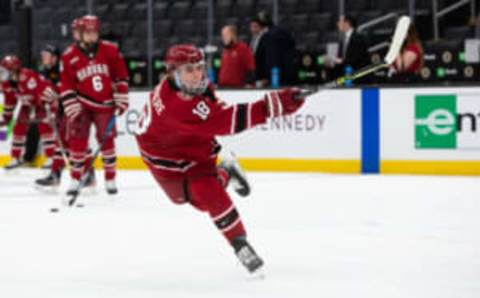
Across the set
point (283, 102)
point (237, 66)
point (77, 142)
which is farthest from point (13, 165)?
point (283, 102)

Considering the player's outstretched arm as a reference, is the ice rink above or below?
below

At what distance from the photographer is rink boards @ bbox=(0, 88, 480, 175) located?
812cm

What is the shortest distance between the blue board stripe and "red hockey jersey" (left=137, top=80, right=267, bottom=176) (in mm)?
4547

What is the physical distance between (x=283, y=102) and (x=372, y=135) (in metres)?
5.06

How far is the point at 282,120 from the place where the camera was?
8.77 m

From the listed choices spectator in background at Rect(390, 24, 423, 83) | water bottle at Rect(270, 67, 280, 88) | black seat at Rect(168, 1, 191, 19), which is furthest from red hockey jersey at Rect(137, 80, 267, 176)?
black seat at Rect(168, 1, 191, 19)

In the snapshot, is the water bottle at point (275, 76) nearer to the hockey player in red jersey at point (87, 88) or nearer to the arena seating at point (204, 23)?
the arena seating at point (204, 23)

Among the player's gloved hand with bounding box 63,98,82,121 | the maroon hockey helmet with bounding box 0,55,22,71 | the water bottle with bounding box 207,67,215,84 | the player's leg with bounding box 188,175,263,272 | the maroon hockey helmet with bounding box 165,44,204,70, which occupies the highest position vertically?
the maroon hockey helmet with bounding box 165,44,204,70

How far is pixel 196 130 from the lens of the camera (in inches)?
143

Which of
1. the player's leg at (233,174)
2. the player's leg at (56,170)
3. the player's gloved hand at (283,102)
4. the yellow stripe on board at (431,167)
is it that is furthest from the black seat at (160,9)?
the player's gloved hand at (283,102)

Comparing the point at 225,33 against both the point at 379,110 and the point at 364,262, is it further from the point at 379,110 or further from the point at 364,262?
the point at 364,262

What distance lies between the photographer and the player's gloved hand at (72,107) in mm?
6543

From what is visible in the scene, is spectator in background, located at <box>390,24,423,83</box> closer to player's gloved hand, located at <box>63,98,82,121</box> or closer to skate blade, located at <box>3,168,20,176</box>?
player's gloved hand, located at <box>63,98,82,121</box>

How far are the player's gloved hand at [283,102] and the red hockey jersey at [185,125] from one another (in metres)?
0.04
